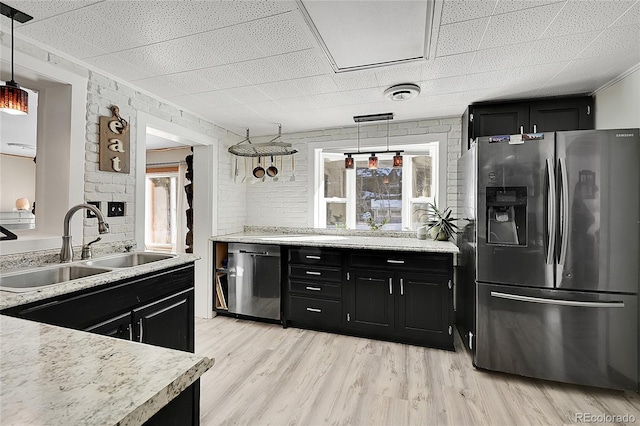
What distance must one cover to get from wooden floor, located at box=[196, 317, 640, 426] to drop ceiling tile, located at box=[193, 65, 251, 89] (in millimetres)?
2320

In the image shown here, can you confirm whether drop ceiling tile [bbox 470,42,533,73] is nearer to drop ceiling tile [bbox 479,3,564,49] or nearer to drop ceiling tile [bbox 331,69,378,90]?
drop ceiling tile [bbox 479,3,564,49]

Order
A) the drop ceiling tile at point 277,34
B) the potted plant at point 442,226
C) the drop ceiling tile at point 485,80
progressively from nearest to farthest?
the drop ceiling tile at point 277,34
the drop ceiling tile at point 485,80
the potted plant at point 442,226

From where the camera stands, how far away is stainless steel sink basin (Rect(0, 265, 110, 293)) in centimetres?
164

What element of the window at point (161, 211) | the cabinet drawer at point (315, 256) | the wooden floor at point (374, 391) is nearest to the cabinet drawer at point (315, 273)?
the cabinet drawer at point (315, 256)

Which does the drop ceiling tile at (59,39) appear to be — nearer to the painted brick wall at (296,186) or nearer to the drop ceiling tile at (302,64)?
the drop ceiling tile at (302,64)

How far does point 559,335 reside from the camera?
83.4 inches

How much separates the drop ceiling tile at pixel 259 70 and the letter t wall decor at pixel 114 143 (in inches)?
41.6

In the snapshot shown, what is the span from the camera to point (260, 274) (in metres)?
3.29

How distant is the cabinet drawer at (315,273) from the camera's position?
3.04 metres

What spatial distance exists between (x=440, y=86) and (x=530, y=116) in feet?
3.28

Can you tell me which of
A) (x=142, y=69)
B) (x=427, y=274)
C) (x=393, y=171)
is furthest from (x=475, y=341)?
(x=142, y=69)

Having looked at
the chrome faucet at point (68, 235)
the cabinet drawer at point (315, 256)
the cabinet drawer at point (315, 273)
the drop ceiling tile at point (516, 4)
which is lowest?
the cabinet drawer at point (315, 273)

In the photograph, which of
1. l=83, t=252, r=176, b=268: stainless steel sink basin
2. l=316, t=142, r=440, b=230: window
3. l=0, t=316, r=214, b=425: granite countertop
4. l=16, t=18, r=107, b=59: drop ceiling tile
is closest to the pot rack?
l=316, t=142, r=440, b=230: window

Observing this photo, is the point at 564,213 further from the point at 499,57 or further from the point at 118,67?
the point at 118,67
